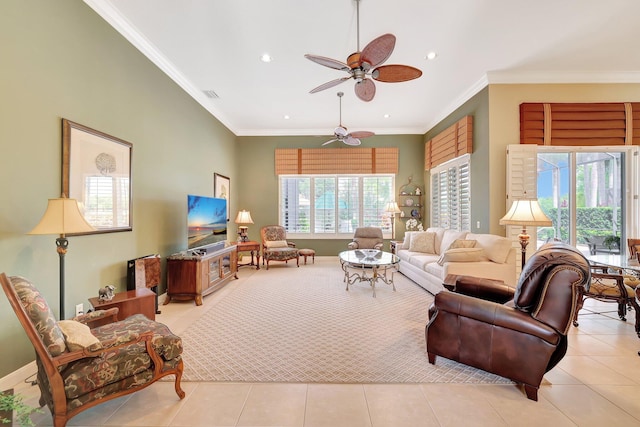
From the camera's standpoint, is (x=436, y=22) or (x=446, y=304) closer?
(x=446, y=304)

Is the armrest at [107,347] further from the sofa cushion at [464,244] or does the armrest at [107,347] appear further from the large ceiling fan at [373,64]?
the sofa cushion at [464,244]

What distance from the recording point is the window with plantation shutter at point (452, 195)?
5.05 metres

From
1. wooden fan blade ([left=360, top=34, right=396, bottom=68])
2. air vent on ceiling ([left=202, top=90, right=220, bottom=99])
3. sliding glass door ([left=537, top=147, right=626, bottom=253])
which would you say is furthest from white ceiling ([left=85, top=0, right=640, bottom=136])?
sliding glass door ([left=537, top=147, right=626, bottom=253])

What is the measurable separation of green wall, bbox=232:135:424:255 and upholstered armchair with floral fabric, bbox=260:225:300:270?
0.67m

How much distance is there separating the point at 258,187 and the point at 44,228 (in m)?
5.30

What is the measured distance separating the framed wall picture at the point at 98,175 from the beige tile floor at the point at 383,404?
59.6 inches

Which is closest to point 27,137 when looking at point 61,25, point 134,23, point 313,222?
point 61,25

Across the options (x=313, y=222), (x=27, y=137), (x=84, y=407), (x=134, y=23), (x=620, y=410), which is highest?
(x=134, y=23)

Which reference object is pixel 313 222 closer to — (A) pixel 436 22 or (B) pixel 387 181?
(B) pixel 387 181

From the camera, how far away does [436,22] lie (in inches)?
116

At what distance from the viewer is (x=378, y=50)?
238 cm

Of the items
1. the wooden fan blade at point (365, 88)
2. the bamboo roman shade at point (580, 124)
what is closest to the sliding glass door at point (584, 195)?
the bamboo roman shade at point (580, 124)

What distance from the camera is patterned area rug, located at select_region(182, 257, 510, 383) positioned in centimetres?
211

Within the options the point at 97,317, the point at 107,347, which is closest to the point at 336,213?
the point at 97,317
